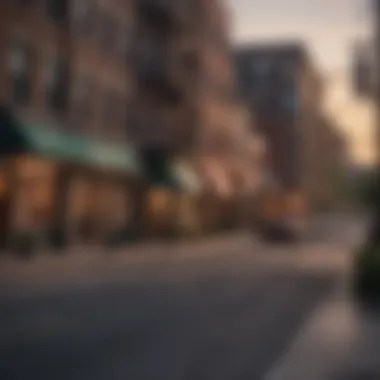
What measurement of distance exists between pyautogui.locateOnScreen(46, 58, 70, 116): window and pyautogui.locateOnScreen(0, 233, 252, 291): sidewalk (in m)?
2.71

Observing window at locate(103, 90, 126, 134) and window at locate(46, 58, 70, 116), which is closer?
window at locate(46, 58, 70, 116)

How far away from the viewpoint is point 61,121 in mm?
15617

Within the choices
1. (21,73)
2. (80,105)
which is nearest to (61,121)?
(80,105)

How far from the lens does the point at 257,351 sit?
8.08m

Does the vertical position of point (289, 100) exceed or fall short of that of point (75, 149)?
it exceeds it

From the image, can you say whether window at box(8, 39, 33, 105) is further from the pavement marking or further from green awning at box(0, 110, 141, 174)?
the pavement marking

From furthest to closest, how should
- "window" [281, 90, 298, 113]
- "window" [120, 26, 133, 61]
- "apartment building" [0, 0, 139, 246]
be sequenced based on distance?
"window" [120, 26, 133, 61], "apartment building" [0, 0, 139, 246], "window" [281, 90, 298, 113]

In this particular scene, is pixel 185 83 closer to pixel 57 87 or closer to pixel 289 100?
pixel 57 87

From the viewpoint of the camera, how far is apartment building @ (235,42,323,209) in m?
6.39

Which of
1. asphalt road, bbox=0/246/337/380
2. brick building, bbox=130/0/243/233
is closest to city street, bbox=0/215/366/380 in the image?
asphalt road, bbox=0/246/337/380

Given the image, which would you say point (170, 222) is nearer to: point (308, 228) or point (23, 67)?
point (23, 67)

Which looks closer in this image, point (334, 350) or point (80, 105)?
point (334, 350)

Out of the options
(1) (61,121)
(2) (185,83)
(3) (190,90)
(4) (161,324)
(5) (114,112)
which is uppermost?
(2) (185,83)

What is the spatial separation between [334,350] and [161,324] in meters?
2.58
